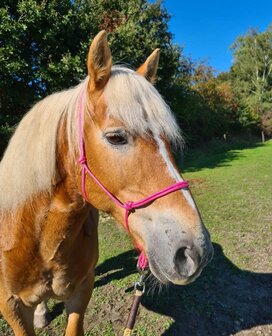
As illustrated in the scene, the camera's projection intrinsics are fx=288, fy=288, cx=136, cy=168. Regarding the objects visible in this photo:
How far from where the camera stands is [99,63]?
151 cm

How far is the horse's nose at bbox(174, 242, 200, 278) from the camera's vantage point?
1319 mm

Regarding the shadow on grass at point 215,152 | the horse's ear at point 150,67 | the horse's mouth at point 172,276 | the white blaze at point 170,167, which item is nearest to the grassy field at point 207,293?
the horse's mouth at point 172,276

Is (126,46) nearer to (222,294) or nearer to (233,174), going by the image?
(233,174)

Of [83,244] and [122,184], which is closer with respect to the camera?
[122,184]

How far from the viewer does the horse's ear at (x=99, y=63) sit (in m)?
1.43

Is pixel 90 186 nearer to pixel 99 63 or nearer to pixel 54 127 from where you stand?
pixel 54 127

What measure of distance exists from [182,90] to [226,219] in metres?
13.0

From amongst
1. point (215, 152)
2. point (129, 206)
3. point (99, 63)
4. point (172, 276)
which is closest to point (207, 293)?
point (172, 276)

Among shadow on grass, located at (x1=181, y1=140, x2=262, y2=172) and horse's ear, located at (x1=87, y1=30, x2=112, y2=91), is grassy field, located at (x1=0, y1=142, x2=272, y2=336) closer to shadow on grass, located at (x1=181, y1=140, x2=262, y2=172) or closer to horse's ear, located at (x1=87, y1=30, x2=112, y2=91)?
horse's ear, located at (x1=87, y1=30, x2=112, y2=91)

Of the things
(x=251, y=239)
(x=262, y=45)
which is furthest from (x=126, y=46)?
(x=262, y=45)

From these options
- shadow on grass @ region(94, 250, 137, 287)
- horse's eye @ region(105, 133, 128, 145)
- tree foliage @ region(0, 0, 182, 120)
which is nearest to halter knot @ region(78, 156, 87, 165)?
horse's eye @ region(105, 133, 128, 145)

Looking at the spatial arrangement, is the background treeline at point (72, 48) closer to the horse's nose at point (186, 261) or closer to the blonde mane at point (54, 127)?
the blonde mane at point (54, 127)

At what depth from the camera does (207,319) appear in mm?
3270

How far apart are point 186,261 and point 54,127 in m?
1.06
